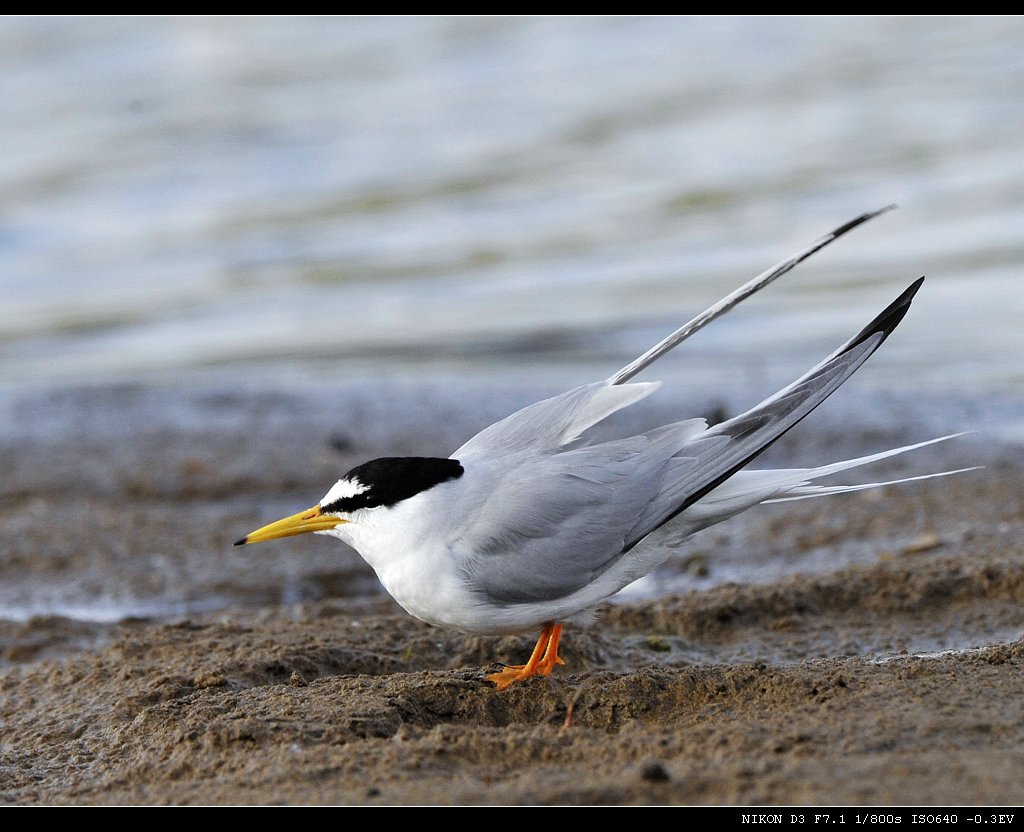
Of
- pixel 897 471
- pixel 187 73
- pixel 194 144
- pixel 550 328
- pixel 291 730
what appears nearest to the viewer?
pixel 291 730

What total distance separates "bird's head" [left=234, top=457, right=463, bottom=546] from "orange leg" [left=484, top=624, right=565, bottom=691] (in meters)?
0.61

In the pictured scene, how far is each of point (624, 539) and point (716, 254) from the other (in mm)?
7968

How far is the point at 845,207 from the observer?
12.4 m

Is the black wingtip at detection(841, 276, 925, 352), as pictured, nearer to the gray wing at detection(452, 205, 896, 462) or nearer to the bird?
the bird

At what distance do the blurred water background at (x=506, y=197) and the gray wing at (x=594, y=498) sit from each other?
501cm

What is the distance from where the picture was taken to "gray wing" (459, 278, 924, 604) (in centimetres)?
432

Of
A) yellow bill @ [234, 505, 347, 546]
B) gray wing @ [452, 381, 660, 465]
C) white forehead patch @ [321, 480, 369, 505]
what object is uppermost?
gray wing @ [452, 381, 660, 465]

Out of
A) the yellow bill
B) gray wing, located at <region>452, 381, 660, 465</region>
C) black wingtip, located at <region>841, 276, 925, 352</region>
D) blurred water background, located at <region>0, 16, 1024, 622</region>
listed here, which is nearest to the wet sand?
blurred water background, located at <region>0, 16, 1024, 622</region>

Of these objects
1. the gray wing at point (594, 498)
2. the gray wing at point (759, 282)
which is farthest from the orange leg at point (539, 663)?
the gray wing at point (759, 282)

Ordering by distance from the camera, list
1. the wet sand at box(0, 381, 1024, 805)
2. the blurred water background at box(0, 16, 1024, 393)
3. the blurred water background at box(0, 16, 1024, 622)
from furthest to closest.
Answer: the blurred water background at box(0, 16, 1024, 393), the blurred water background at box(0, 16, 1024, 622), the wet sand at box(0, 381, 1024, 805)

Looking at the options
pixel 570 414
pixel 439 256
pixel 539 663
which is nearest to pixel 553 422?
pixel 570 414

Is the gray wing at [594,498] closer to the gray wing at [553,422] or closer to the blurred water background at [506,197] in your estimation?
the gray wing at [553,422]

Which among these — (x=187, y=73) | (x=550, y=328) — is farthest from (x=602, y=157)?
(x=187, y=73)

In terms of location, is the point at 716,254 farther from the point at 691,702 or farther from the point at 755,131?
the point at 691,702
